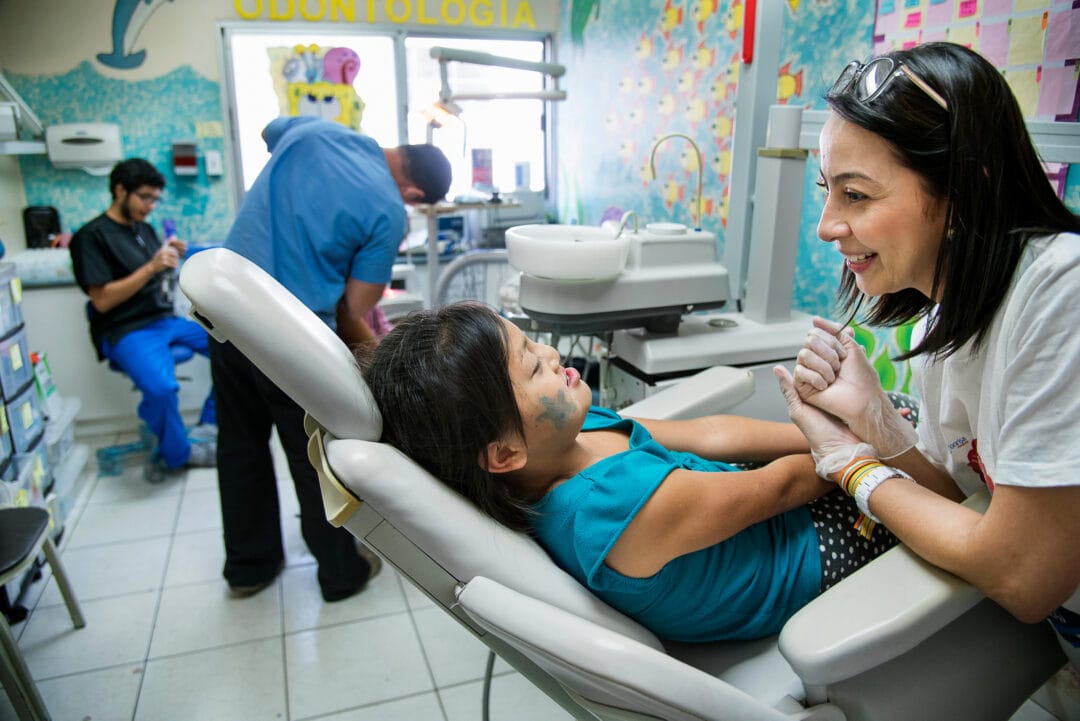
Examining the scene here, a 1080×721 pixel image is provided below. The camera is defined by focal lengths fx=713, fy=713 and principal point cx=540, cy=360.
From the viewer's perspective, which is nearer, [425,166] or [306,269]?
[306,269]

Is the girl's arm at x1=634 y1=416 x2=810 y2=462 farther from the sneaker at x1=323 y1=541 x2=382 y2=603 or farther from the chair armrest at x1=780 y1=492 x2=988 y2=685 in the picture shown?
the sneaker at x1=323 y1=541 x2=382 y2=603

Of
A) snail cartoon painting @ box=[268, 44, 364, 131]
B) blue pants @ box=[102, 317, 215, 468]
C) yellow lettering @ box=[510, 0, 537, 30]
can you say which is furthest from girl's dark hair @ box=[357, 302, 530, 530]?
yellow lettering @ box=[510, 0, 537, 30]

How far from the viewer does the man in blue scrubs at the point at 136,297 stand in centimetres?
303

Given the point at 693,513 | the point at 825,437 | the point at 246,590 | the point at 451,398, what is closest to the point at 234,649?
the point at 246,590

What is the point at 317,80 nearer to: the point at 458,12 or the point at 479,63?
the point at 458,12

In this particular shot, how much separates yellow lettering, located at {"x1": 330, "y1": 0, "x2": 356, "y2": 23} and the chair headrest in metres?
3.70

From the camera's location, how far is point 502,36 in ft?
14.4

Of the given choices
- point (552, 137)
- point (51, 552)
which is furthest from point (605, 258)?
point (552, 137)

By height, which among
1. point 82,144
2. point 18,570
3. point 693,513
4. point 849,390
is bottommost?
point 18,570

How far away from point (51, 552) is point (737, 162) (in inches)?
88.4

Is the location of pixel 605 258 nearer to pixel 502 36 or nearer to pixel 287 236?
pixel 287 236

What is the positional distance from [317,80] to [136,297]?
1.74 m

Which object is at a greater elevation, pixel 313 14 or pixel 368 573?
pixel 313 14

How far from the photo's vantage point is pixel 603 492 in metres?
1.00
